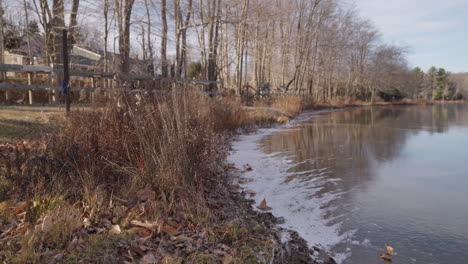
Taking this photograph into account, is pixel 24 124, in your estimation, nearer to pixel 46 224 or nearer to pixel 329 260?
pixel 46 224

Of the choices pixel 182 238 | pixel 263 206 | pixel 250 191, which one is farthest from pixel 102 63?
pixel 182 238

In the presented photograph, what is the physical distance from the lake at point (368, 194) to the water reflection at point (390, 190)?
0.4 inches

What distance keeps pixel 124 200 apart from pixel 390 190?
4206 millimetres

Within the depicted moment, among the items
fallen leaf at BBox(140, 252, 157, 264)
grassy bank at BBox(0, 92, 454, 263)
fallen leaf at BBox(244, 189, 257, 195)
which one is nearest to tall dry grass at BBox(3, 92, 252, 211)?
grassy bank at BBox(0, 92, 454, 263)

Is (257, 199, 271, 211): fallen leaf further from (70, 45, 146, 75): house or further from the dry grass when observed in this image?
(70, 45, 146, 75): house

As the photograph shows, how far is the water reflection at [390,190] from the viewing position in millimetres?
3637

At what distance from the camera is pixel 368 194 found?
5.31 metres

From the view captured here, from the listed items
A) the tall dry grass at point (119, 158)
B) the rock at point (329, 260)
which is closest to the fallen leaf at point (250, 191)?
the tall dry grass at point (119, 158)

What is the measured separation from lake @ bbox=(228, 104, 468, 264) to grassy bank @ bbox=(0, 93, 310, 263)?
0.59 m

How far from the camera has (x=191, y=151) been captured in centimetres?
443

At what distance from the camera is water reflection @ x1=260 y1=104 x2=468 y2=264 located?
3637 mm

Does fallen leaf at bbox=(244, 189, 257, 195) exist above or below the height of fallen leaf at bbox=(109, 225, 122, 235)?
below

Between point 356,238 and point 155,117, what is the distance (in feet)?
10.2

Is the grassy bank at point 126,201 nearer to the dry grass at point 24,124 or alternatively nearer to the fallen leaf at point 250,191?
the fallen leaf at point 250,191
